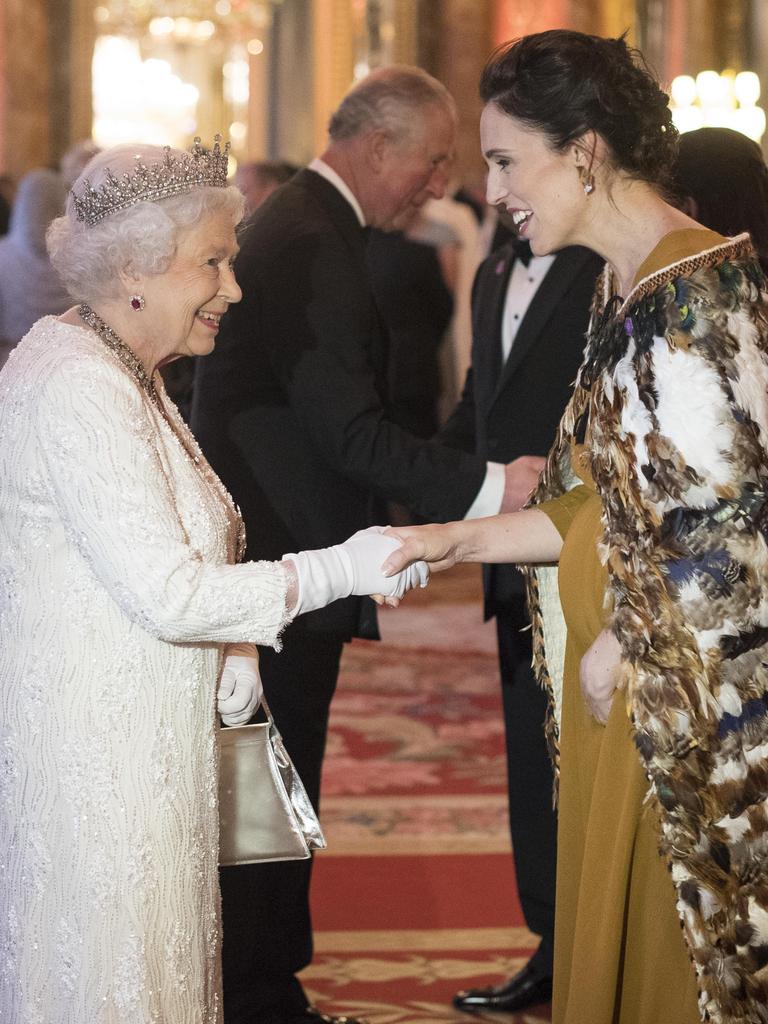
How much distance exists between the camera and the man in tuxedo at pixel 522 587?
334 centimetres

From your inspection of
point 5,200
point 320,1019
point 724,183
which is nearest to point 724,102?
point 5,200

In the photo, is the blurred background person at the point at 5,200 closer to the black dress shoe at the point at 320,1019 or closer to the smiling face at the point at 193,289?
the black dress shoe at the point at 320,1019

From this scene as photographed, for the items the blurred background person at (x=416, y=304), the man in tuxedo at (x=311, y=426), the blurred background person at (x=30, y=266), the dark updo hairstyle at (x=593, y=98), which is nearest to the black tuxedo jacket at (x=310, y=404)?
the man in tuxedo at (x=311, y=426)

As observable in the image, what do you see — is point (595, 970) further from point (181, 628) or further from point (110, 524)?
point (110, 524)

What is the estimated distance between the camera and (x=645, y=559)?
212 centimetres

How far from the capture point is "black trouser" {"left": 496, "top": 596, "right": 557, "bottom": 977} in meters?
3.39

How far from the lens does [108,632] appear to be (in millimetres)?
2049

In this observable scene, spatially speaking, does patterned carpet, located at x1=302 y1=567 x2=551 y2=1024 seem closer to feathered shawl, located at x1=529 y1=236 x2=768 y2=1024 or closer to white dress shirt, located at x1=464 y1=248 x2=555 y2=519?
feathered shawl, located at x1=529 y1=236 x2=768 y2=1024

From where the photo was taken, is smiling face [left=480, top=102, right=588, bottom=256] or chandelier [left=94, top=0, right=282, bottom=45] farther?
chandelier [left=94, top=0, right=282, bottom=45]

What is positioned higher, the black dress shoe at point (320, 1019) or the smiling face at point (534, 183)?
the smiling face at point (534, 183)

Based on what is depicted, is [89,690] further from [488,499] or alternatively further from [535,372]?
[535,372]

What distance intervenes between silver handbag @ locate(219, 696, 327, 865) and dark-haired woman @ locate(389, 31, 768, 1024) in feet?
1.47

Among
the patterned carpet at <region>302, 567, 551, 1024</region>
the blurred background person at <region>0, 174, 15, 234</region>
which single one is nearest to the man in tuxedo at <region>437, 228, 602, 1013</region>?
the patterned carpet at <region>302, 567, 551, 1024</region>

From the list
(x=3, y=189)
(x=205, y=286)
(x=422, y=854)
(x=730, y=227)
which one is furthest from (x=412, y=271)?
(x=205, y=286)
